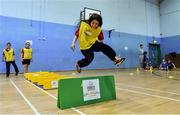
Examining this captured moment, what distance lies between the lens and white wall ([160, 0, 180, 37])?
11.5 m

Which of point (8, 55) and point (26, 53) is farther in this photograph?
point (26, 53)

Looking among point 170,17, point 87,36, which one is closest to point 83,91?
point 87,36

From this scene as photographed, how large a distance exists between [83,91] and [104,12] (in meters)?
7.96

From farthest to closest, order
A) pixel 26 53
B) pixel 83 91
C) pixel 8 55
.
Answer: pixel 26 53, pixel 8 55, pixel 83 91

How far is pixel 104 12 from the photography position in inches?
379

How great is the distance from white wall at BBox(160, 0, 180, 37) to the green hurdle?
34.7 feet

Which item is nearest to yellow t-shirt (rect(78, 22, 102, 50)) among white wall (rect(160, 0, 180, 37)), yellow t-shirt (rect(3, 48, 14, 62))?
yellow t-shirt (rect(3, 48, 14, 62))

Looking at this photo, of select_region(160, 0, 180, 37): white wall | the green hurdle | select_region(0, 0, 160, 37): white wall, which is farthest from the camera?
select_region(160, 0, 180, 37): white wall

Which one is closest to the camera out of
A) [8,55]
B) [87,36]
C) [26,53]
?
[87,36]

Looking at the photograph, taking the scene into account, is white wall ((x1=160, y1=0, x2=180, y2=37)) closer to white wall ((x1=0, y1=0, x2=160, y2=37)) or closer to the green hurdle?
white wall ((x1=0, y1=0, x2=160, y2=37))

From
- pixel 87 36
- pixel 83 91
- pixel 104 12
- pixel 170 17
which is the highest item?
pixel 170 17

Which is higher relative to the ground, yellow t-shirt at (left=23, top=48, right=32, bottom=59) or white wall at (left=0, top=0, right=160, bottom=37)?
white wall at (left=0, top=0, right=160, bottom=37)

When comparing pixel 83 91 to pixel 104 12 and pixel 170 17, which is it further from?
pixel 170 17

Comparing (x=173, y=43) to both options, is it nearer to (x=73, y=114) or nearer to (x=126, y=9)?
(x=126, y=9)
